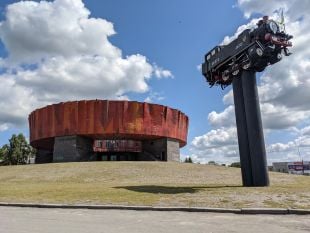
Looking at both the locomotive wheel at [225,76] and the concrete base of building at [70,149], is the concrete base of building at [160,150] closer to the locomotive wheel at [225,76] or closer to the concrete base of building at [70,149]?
the concrete base of building at [70,149]

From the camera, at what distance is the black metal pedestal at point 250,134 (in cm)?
2142

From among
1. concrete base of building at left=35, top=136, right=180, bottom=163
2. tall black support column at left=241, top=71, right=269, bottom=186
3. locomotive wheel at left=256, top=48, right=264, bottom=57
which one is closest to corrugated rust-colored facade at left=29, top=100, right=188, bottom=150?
concrete base of building at left=35, top=136, right=180, bottom=163

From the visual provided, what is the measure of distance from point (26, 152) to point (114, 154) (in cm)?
3976

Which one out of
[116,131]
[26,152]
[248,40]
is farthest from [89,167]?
[26,152]

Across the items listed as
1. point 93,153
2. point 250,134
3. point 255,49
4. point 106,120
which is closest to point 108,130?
point 106,120

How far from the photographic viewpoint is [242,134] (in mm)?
22766

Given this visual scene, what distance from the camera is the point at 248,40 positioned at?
22.1m

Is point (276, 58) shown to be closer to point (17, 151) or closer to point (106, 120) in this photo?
point (106, 120)

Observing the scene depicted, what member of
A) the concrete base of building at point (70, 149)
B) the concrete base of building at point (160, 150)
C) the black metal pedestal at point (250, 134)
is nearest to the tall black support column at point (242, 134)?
the black metal pedestal at point (250, 134)

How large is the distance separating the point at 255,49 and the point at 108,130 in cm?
4096

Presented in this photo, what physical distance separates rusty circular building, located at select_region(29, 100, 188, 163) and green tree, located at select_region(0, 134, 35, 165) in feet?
93.5

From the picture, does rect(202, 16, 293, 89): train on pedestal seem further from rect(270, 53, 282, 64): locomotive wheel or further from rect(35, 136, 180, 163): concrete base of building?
rect(35, 136, 180, 163): concrete base of building

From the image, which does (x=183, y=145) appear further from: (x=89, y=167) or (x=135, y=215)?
(x=135, y=215)

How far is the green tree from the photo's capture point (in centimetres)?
9325
